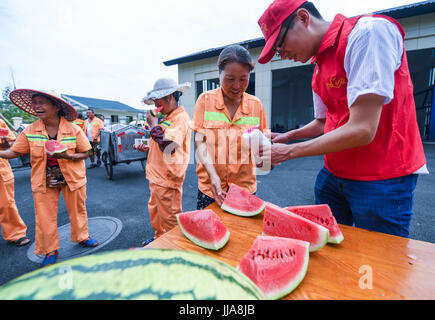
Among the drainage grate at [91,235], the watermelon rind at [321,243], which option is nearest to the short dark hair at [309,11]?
the watermelon rind at [321,243]

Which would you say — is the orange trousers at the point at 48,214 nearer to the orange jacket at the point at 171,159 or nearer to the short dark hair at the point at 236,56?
the orange jacket at the point at 171,159

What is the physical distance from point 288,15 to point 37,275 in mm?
1574

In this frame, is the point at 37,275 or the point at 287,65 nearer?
the point at 37,275

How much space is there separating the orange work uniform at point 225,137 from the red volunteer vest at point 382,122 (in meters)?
0.85

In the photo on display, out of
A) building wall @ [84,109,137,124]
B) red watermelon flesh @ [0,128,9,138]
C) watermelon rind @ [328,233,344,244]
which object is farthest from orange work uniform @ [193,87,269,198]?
building wall @ [84,109,137,124]

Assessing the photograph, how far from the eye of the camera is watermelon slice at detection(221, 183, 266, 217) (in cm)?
145

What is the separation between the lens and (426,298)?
2.39 ft

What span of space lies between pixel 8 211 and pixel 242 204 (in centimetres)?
377

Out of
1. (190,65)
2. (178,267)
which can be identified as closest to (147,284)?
(178,267)

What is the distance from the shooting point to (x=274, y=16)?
1.24 m

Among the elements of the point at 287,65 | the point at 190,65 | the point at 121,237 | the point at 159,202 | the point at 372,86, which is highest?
the point at 190,65

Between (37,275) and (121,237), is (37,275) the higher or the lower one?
the higher one

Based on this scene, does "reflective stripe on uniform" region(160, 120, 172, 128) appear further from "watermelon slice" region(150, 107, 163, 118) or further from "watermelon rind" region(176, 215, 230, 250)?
"watermelon rind" region(176, 215, 230, 250)
